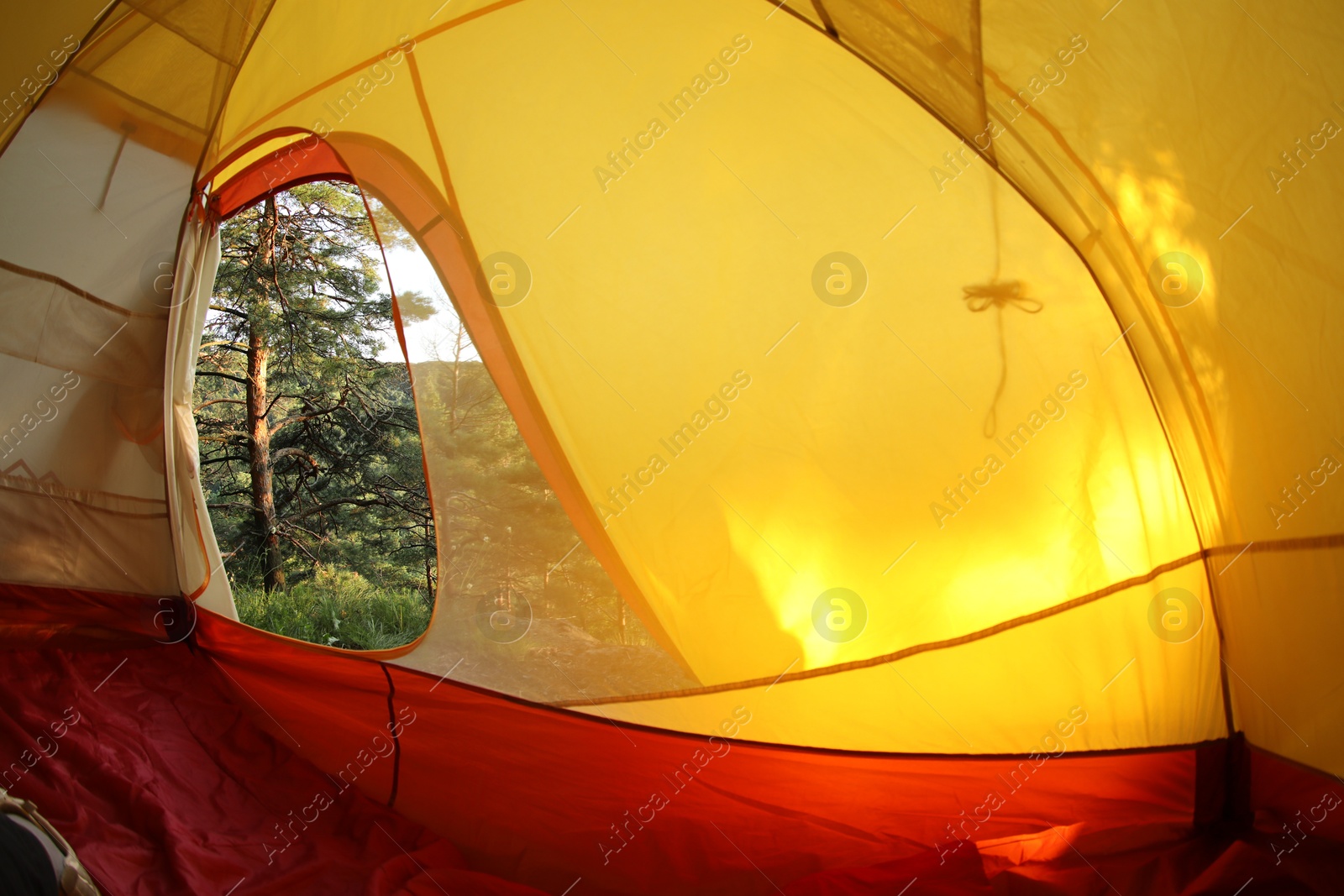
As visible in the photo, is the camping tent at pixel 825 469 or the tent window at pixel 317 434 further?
the tent window at pixel 317 434

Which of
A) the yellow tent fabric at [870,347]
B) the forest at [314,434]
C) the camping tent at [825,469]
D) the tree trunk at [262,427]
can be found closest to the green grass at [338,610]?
the forest at [314,434]

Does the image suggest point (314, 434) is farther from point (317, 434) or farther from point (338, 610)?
point (338, 610)

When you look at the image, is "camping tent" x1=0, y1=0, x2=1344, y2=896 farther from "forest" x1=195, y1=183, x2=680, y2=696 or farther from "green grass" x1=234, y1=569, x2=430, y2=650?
"green grass" x1=234, y1=569, x2=430, y2=650

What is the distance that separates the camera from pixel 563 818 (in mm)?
1786

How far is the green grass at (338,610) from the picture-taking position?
614cm

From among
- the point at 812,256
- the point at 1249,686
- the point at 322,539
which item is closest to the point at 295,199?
the point at 322,539

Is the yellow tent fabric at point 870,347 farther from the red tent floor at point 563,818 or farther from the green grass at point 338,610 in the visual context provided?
the green grass at point 338,610

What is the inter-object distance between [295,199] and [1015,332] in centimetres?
583

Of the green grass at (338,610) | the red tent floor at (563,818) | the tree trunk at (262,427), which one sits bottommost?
the red tent floor at (563,818)

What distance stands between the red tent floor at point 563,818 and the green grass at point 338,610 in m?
4.23

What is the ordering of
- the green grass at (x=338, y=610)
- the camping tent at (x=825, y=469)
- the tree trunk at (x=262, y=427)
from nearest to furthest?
the camping tent at (x=825, y=469), the tree trunk at (x=262, y=427), the green grass at (x=338, y=610)

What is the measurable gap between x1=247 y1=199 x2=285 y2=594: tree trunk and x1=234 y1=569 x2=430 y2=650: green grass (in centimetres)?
20

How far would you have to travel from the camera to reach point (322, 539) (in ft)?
21.1

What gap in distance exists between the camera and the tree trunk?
19.3ft
